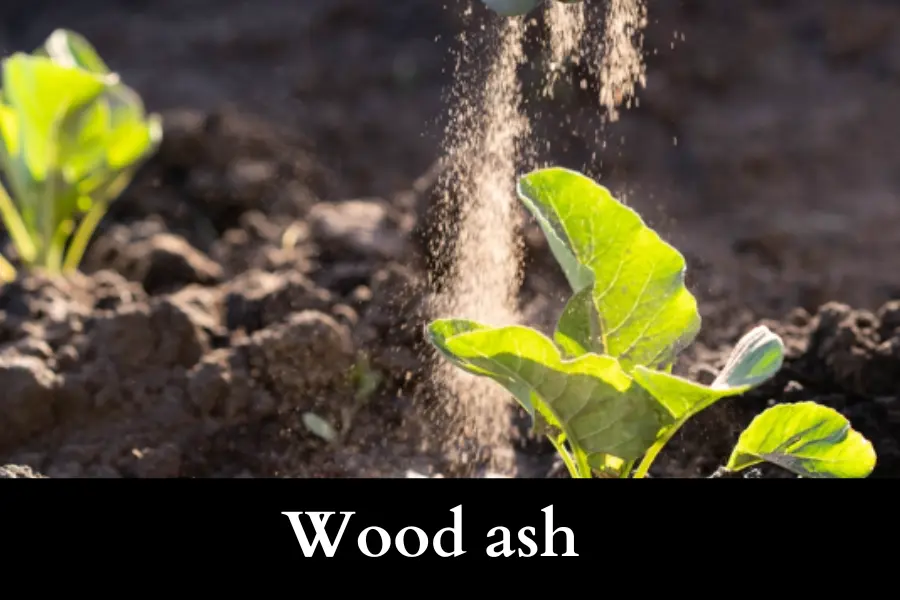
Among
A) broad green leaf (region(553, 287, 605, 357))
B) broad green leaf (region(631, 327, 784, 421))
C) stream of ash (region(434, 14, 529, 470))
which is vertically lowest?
broad green leaf (region(631, 327, 784, 421))

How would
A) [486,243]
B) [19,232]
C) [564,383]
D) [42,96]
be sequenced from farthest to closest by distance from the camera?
[19,232] → [42,96] → [486,243] → [564,383]

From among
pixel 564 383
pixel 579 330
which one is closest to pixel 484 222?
pixel 579 330

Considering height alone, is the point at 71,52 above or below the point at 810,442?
above

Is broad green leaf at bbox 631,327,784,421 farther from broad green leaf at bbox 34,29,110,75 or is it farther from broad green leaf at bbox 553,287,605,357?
broad green leaf at bbox 34,29,110,75

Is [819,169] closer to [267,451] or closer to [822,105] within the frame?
[822,105]
